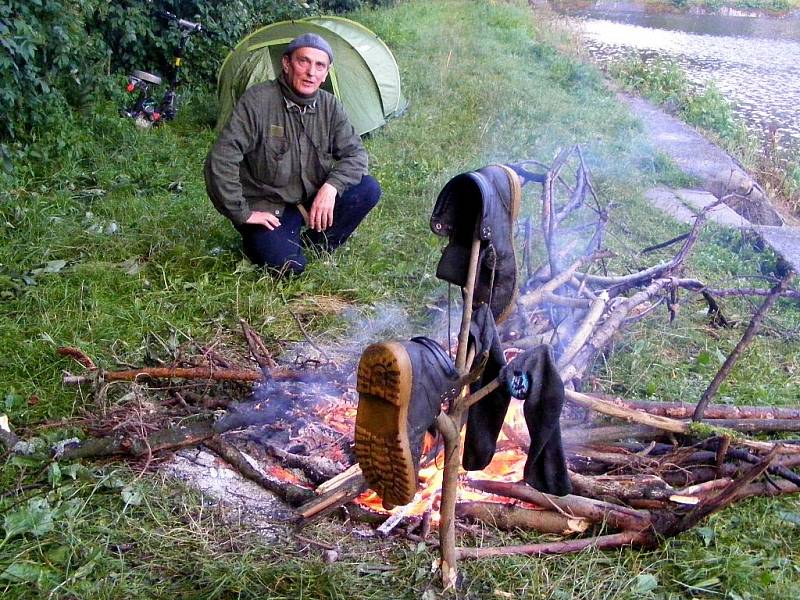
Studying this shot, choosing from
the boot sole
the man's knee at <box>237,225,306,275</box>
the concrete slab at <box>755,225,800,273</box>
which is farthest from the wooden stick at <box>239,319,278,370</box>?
the concrete slab at <box>755,225,800,273</box>

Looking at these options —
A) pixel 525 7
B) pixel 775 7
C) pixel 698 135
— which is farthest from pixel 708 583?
pixel 775 7

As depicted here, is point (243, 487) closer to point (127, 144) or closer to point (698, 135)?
point (127, 144)

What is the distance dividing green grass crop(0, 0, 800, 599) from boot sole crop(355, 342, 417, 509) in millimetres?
569

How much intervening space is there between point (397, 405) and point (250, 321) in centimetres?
217

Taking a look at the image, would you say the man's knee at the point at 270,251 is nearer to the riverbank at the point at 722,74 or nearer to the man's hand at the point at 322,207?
the man's hand at the point at 322,207

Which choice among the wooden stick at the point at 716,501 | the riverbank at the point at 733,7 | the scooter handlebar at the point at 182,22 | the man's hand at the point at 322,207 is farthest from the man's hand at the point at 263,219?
the riverbank at the point at 733,7

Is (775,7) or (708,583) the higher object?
(775,7)

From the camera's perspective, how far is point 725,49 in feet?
46.2

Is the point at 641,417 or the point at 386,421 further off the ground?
the point at 386,421

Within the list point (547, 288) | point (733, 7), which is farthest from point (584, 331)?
point (733, 7)

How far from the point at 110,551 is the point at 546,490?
4.62 ft

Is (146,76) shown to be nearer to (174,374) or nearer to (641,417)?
(174,374)

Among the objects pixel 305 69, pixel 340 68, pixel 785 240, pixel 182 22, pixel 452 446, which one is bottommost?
pixel 785 240

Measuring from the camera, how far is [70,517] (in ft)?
7.77
